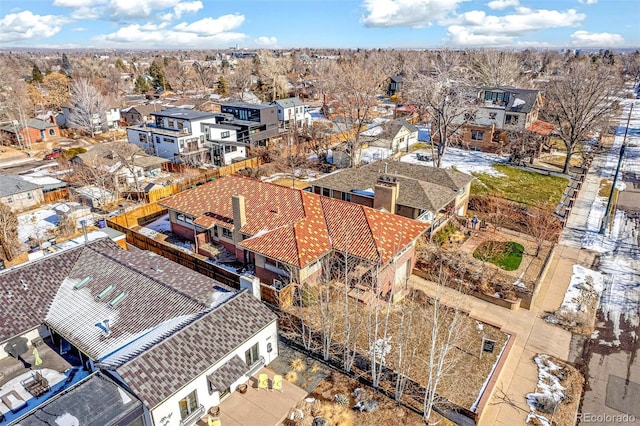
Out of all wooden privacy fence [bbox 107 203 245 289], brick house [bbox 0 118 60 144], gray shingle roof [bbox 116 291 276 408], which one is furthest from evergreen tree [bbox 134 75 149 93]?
gray shingle roof [bbox 116 291 276 408]

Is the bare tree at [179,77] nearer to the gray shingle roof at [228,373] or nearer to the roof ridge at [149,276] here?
the roof ridge at [149,276]

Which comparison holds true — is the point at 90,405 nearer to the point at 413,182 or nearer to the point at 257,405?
the point at 257,405

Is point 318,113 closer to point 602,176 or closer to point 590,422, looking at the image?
point 602,176

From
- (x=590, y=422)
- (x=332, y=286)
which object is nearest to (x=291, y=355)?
(x=332, y=286)

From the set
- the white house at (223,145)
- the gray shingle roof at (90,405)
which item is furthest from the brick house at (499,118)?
the gray shingle roof at (90,405)

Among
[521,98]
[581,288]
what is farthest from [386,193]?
[521,98]
